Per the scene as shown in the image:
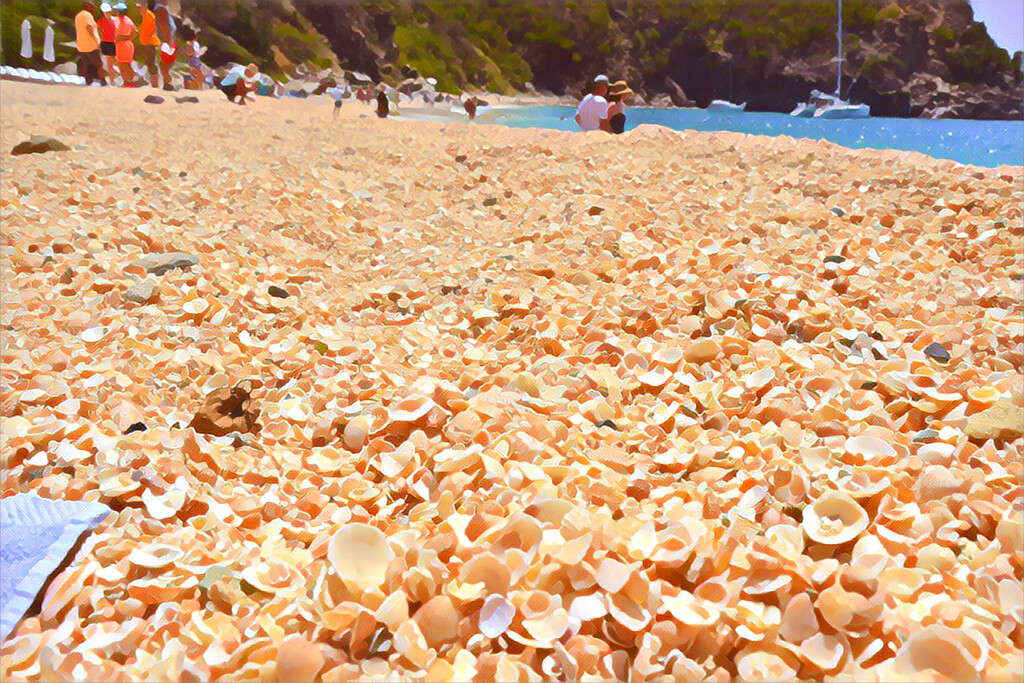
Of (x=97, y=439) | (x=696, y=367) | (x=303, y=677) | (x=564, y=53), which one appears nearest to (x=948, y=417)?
(x=696, y=367)

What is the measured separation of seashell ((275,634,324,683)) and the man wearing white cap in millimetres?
9913

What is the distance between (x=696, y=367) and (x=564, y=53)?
4394 cm

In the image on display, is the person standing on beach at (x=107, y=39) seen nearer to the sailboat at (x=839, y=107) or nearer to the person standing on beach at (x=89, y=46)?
the person standing on beach at (x=89, y=46)

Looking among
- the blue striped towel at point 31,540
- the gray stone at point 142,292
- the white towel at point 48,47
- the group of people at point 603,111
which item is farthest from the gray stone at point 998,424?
the white towel at point 48,47

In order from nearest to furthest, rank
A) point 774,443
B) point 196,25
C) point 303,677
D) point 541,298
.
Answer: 1. point 303,677
2. point 774,443
3. point 541,298
4. point 196,25

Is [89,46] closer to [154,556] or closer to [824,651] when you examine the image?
[154,556]

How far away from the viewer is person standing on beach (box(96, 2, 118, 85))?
42.3 ft

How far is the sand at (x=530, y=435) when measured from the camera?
1.27 meters

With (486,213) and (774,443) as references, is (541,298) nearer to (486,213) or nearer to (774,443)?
(774,443)

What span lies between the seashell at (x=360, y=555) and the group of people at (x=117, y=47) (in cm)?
1435

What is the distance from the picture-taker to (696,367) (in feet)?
8.20

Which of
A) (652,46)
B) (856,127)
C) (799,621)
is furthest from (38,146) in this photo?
(652,46)

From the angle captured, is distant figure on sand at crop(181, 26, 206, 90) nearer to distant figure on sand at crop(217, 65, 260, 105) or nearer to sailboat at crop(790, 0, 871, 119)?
distant figure on sand at crop(217, 65, 260, 105)

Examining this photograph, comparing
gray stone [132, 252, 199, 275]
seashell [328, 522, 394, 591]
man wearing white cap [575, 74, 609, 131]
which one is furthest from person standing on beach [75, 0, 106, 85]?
seashell [328, 522, 394, 591]
